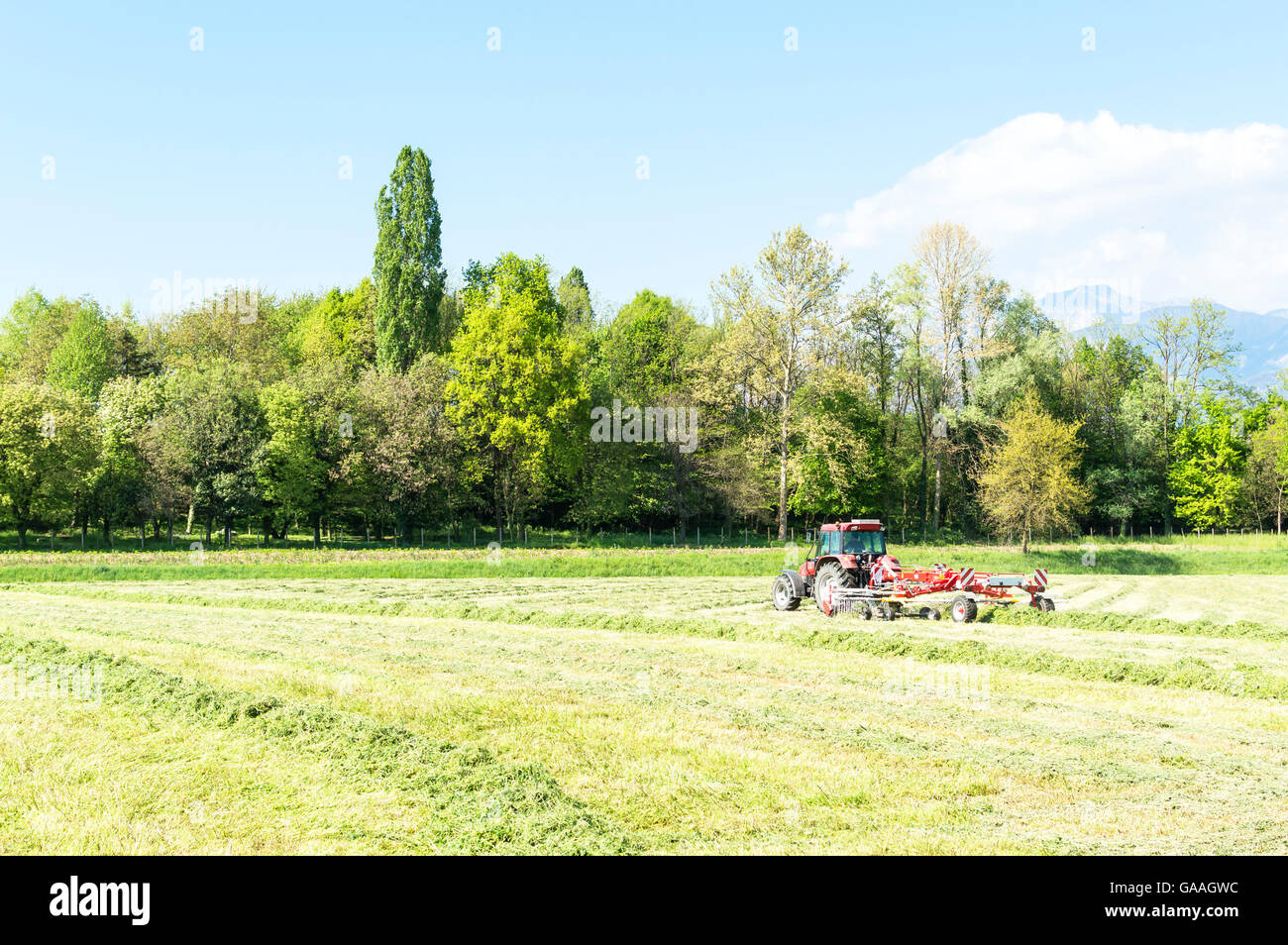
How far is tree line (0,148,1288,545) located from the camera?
152 ft

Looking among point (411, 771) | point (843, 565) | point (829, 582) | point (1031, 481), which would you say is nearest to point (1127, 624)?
point (843, 565)

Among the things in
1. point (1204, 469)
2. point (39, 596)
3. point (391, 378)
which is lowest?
point (39, 596)

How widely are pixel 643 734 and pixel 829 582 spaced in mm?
13371

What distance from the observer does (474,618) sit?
21984 mm

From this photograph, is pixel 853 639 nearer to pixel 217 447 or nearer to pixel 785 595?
pixel 785 595

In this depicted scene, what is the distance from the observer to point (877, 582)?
2167 cm

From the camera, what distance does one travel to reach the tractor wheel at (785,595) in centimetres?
2395

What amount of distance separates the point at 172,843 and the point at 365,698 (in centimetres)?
514

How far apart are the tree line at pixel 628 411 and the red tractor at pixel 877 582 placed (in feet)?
72.7

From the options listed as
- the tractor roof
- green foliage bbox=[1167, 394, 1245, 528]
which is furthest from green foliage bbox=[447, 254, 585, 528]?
green foliage bbox=[1167, 394, 1245, 528]

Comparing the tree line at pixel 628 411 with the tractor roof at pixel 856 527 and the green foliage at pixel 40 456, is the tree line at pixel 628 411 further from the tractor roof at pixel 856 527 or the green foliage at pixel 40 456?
the tractor roof at pixel 856 527

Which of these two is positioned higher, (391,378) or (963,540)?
(391,378)
